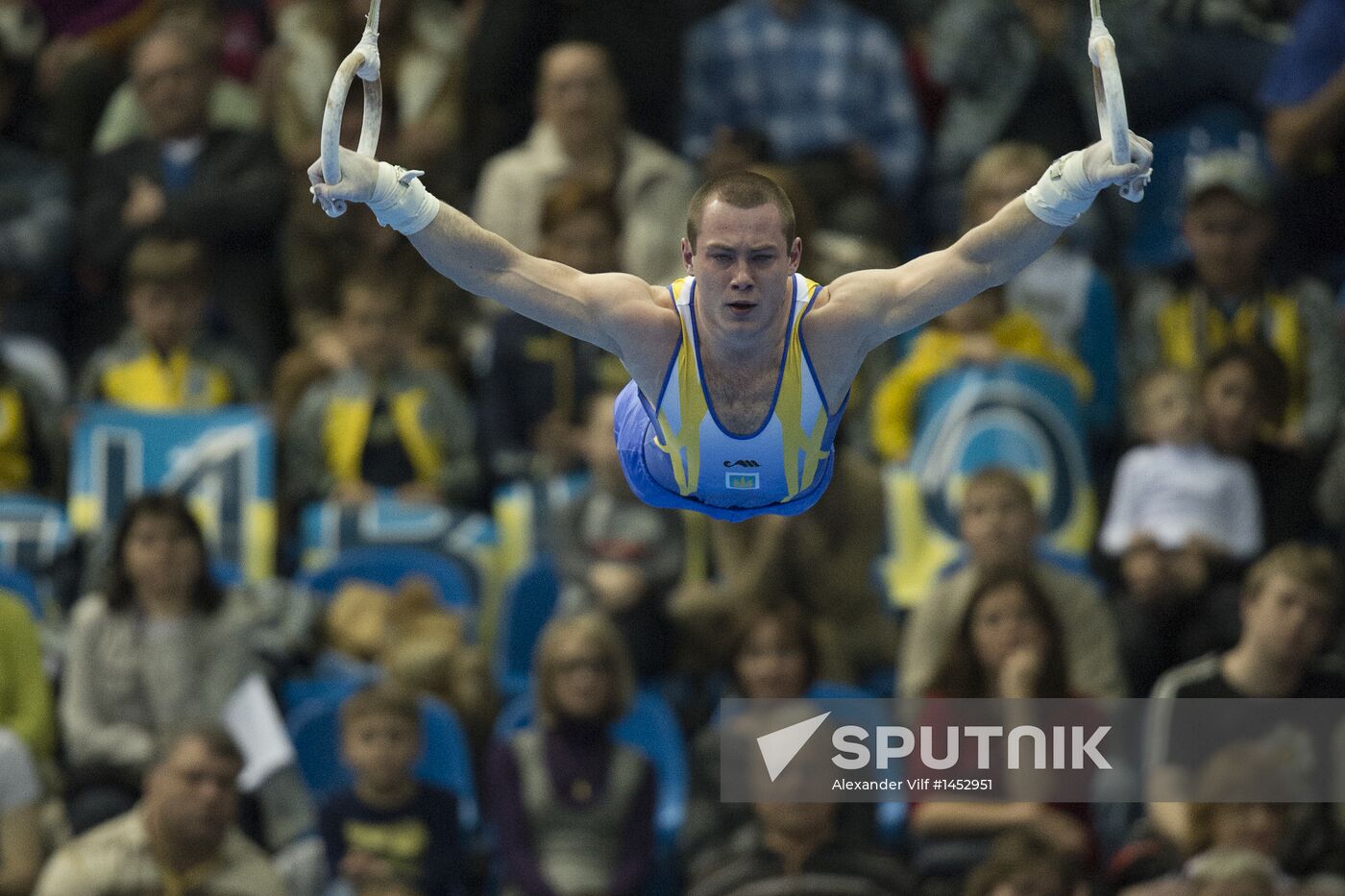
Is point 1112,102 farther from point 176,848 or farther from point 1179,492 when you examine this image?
point 176,848

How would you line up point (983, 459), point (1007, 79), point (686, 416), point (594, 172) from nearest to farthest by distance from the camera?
1. point (686, 416)
2. point (983, 459)
3. point (594, 172)
4. point (1007, 79)

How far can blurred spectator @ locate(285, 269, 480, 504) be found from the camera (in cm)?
885

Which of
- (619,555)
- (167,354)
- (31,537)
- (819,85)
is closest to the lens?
(619,555)

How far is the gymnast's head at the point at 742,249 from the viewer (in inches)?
209

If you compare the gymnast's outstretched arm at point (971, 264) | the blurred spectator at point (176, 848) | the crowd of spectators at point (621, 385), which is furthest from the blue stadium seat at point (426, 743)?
the gymnast's outstretched arm at point (971, 264)

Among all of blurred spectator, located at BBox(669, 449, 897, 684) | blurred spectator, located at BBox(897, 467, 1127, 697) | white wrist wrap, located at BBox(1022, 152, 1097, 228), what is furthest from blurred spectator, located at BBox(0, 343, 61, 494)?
white wrist wrap, located at BBox(1022, 152, 1097, 228)

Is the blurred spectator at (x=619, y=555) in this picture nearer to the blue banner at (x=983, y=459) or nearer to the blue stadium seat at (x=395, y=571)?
the blue stadium seat at (x=395, y=571)

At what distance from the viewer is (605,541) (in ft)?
27.5

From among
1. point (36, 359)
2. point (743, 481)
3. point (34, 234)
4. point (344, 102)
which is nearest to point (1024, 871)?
point (743, 481)

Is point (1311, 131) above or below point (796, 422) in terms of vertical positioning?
above

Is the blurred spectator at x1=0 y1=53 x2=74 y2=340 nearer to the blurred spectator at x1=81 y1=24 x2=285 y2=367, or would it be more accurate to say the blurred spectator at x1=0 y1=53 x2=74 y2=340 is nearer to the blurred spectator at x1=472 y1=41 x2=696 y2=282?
the blurred spectator at x1=81 y1=24 x2=285 y2=367

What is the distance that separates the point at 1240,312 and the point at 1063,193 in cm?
396

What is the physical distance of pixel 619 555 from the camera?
8352 millimetres

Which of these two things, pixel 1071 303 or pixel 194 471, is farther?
pixel 1071 303
